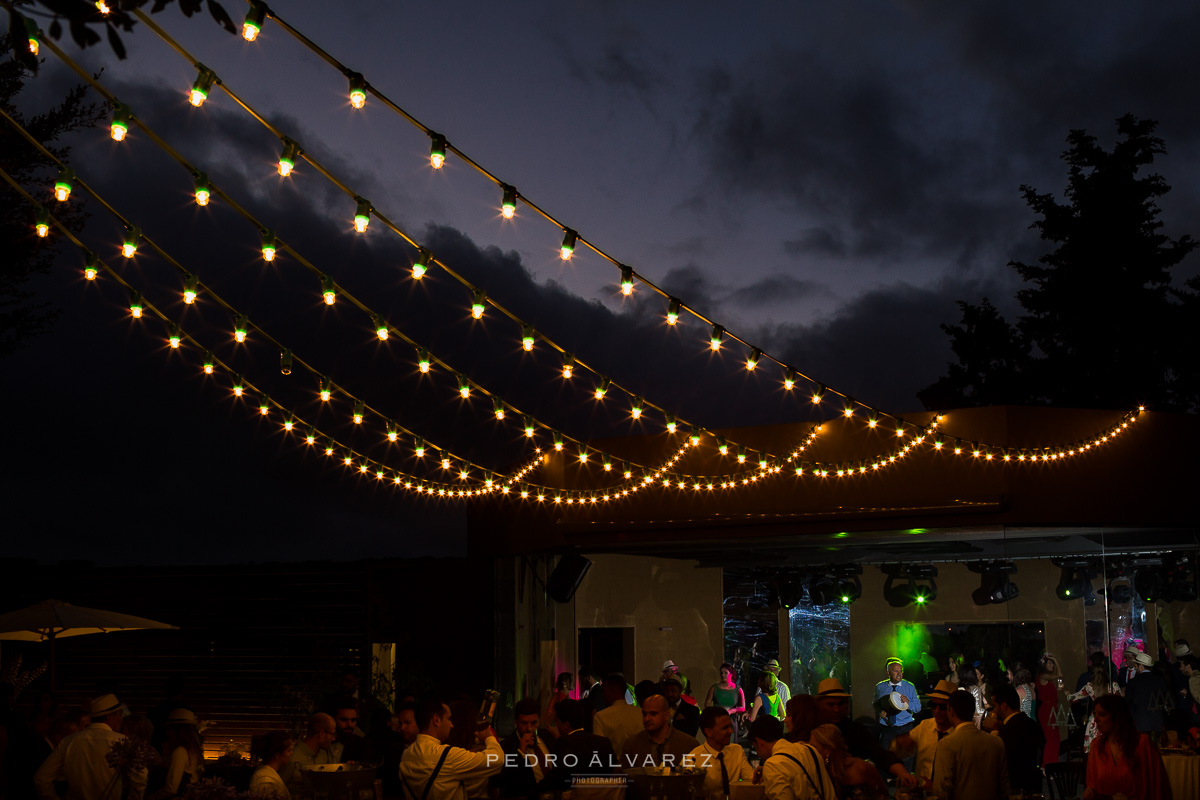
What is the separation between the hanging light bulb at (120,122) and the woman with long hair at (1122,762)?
17.7 feet

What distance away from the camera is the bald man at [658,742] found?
587cm

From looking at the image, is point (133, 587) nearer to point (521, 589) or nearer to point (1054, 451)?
point (521, 589)

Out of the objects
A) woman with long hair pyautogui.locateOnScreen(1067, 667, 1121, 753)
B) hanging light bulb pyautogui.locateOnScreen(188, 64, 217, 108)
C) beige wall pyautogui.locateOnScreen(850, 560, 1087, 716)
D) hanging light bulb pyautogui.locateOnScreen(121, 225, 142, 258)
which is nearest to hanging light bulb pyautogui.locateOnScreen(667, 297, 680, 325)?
hanging light bulb pyautogui.locateOnScreen(188, 64, 217, 108)

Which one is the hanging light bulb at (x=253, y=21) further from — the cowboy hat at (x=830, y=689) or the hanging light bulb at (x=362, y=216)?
the cowboy hat at (x=830, y=689)

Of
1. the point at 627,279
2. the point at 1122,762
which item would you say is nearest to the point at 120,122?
the point at 627,279

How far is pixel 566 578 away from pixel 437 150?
26.4 ft

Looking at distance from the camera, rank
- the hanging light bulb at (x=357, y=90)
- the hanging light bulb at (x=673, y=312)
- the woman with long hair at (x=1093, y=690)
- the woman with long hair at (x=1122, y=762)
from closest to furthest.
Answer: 1. the hanging light bulb at (x=357, y=90)
2. the woman with long hair at (x=1122, y=762)
3. the hanging light bulb at (x=673, y=312)
4. the woman with long hair at (x=1093, y=690)

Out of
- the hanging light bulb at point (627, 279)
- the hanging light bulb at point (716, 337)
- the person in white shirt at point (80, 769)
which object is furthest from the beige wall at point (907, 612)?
the person in white shirt at point (80, 769)

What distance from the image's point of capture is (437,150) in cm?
447

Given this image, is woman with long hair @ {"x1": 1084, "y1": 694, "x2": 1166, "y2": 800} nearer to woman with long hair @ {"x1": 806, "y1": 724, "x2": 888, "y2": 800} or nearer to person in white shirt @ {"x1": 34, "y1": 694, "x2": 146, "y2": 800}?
woman with long hair @ {"x1": 806, "y1": 724, "x2": 888, "y2": 800}

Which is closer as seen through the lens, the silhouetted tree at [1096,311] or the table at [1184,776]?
the table at [1184,776]

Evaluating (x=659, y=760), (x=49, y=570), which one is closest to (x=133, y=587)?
(x=49, y=570)

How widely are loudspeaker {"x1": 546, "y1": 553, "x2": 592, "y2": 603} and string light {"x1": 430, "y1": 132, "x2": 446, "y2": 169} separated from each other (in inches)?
313

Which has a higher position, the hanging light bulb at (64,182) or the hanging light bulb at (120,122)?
the hanging light bulb at (120,122)
